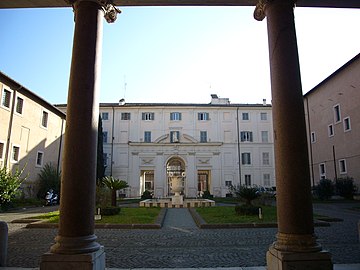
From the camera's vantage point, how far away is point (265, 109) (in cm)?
4306

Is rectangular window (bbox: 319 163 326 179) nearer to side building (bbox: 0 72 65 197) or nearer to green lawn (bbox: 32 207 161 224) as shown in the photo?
green lawn (bbox: 32 207 161 224)

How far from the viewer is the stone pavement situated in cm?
566

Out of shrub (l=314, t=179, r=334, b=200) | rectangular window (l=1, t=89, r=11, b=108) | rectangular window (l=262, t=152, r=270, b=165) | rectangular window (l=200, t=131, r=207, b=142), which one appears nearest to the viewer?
rectangular window (l=1, t=89, r=11, b=108)

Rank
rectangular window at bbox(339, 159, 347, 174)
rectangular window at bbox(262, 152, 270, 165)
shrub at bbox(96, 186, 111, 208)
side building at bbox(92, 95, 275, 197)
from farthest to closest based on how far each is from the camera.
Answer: rectangular window at bbox(262, 152, 270, 165), side building at bbox(92, 95, 275, 197), rectangular window at bbox(339, 159, 347, 174), shrub at bbox(96, 186, 111, 208)

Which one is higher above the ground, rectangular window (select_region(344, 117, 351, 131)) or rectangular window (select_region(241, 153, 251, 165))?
rectangular window (select_region(344, 117, 351, 131))

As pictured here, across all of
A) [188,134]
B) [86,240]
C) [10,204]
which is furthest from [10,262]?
[188,134]

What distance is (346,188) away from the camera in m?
24.9

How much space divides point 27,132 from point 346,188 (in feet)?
90.0

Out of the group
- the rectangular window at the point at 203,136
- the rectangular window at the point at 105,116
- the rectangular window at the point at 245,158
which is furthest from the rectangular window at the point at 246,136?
the rectangular window at the point at 105,116

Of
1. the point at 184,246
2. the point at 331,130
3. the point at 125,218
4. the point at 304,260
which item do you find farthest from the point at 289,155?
the point at 331,130

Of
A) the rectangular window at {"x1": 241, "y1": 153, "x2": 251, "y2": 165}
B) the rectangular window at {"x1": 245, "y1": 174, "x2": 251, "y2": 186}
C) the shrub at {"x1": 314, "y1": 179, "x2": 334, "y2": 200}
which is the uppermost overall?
the rectangular window at {"x1": 241, "y1": 153, "x2": 251, "y2": 165}

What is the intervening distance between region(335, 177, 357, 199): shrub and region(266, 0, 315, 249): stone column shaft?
79.4ft

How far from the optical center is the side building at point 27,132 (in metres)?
22.3

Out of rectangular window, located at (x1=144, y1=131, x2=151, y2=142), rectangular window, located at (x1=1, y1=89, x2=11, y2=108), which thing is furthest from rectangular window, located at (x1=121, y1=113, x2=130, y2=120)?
rectangular window, located at (x1=1, y1=89, x2=11, y2=108)
